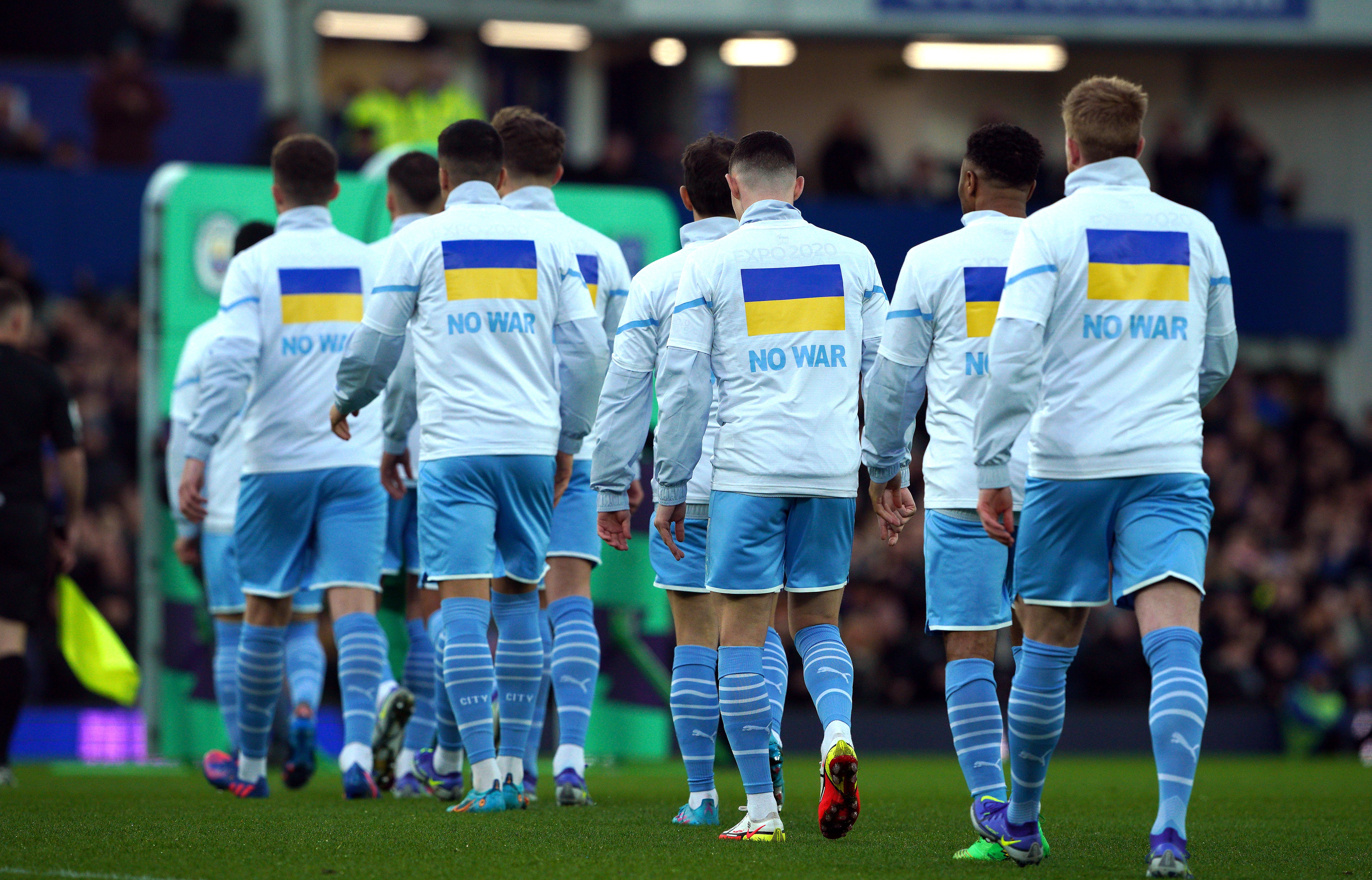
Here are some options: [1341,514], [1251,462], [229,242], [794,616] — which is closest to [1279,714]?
[1341,514]

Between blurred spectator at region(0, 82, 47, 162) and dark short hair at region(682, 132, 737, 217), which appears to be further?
blurred spectator at region(0, 82, 47, 162)

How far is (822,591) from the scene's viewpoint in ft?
18.4

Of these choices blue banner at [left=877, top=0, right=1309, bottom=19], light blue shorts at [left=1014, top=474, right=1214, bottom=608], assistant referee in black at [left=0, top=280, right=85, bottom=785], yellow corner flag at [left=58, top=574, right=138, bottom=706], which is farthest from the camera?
blue banner at [left=877, top=0, right=1309, bottom=19]

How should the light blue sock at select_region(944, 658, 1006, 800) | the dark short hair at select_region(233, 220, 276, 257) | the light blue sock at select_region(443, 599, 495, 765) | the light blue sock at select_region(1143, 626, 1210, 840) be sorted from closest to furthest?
the light blue sock at select_region(1143, 626, 1210, 840) → the light blue sock at select_region(944, 658, 1006, 800) → the light blue sock at select_region(443, 599, 495, 765) → the dark short hair at select_region(233, 220, 276, 257)

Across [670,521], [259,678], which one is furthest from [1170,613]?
[259,678]

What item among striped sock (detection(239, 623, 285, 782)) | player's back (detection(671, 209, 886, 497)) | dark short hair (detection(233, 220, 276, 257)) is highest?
dark short hair (detection(233, 220, 276, 257))

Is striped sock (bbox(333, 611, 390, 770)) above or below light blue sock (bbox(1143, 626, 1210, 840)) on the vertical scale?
below

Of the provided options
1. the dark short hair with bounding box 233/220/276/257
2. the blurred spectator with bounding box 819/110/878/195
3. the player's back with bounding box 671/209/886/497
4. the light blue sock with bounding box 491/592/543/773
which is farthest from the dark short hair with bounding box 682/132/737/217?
the blurred spectator with bounding box 819/110/878/195

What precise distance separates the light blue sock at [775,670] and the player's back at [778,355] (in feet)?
2.87

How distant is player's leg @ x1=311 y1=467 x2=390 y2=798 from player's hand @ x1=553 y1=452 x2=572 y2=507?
0.99m

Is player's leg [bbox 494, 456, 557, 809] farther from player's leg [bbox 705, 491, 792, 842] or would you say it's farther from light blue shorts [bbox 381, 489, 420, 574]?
light blue shorts [bbox 381, 489, 420, 574]

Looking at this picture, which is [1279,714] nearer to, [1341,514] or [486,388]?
[1341,514]

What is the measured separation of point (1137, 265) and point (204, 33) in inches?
610

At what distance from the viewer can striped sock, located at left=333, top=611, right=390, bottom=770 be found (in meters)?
7.27
